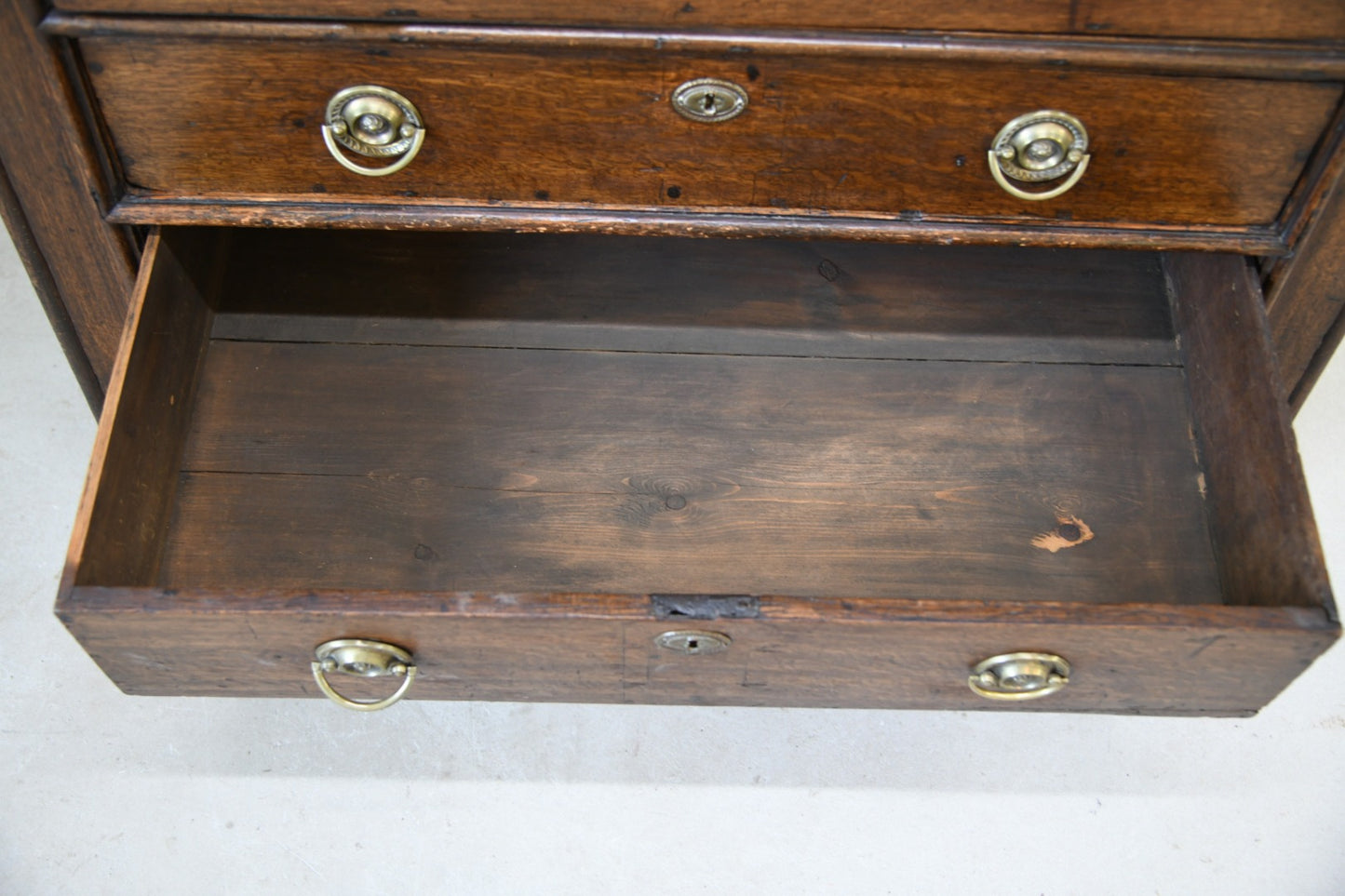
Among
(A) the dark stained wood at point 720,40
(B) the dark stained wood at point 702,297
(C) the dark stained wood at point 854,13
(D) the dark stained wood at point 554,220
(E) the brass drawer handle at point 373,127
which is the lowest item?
Answer: (D) the dark stained wood at point 554,220

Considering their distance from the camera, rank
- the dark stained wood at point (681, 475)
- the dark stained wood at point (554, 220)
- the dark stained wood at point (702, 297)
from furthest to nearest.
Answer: the dark stained wood at point (702, 297), the dark stained wood at point (681, 475), the dark stained wood at point (554, 220)

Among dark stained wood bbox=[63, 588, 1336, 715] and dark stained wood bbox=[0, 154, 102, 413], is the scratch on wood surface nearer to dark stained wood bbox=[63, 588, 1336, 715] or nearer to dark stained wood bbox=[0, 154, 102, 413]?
dark stained wood bbox=[63, 588, 1336, 715]

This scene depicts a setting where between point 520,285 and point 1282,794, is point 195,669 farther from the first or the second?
point 1282,794

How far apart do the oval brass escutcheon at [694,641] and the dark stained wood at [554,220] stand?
0.39 metres

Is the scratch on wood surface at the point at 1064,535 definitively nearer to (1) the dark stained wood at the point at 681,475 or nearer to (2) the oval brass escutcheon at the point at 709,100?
(1) the dark stained wood at the point at 681,475

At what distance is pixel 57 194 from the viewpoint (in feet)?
4.15

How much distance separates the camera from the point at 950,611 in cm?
112

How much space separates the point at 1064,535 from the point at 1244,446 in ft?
0.66

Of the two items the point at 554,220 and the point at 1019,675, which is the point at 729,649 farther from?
the point at 554,220

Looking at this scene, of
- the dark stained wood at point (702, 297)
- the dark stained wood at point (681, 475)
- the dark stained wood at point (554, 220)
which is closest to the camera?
the dark stained wood at point (554, 220)

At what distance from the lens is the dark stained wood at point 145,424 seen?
3.92ft

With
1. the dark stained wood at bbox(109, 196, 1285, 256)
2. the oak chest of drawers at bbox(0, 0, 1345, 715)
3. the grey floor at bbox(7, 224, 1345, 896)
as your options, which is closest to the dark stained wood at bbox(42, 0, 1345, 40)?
the oak chest of drawers at bbox(0, 0, 1345, 715)

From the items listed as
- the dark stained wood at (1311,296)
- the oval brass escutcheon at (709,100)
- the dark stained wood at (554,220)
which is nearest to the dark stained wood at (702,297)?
the dark stained wood at (1311,296)

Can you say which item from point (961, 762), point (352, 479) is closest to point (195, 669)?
point (352, 479)
